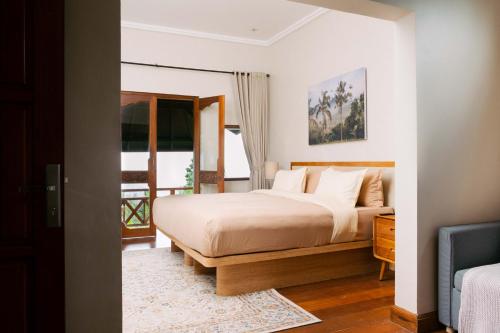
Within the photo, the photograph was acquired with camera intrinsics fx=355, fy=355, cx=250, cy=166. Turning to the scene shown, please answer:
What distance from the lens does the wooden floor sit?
7.86 feet

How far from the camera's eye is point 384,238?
3.17 meters

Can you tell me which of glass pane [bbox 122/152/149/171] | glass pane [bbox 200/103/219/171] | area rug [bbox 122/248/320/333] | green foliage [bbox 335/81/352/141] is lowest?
area rug [bbox 122/248/320/333]

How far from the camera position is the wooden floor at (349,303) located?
2.40 m

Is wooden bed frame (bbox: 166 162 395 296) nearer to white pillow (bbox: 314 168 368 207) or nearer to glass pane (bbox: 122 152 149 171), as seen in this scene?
white pillow (bbox: 314 168 368 207)

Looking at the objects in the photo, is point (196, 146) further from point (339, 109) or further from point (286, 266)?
point (286, 266)

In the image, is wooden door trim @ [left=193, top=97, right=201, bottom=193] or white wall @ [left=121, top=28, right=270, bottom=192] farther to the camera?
wooden door trim @ [left=193, top=97, right=201, bottom=193]

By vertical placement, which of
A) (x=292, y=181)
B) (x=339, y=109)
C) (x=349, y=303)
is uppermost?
(x=339, y=109)

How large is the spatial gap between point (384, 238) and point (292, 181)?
1865 mm

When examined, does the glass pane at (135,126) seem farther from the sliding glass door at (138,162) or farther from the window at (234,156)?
the window at (234,156)

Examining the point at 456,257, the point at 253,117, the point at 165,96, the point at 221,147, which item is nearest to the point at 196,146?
the point at 221,147

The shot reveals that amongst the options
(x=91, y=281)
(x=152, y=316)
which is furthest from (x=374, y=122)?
(x=91, y=281)

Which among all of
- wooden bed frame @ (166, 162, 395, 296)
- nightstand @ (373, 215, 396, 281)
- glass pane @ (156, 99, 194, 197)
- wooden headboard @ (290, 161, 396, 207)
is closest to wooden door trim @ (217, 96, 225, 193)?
glass pane @ (156, 99, 194, 197)
